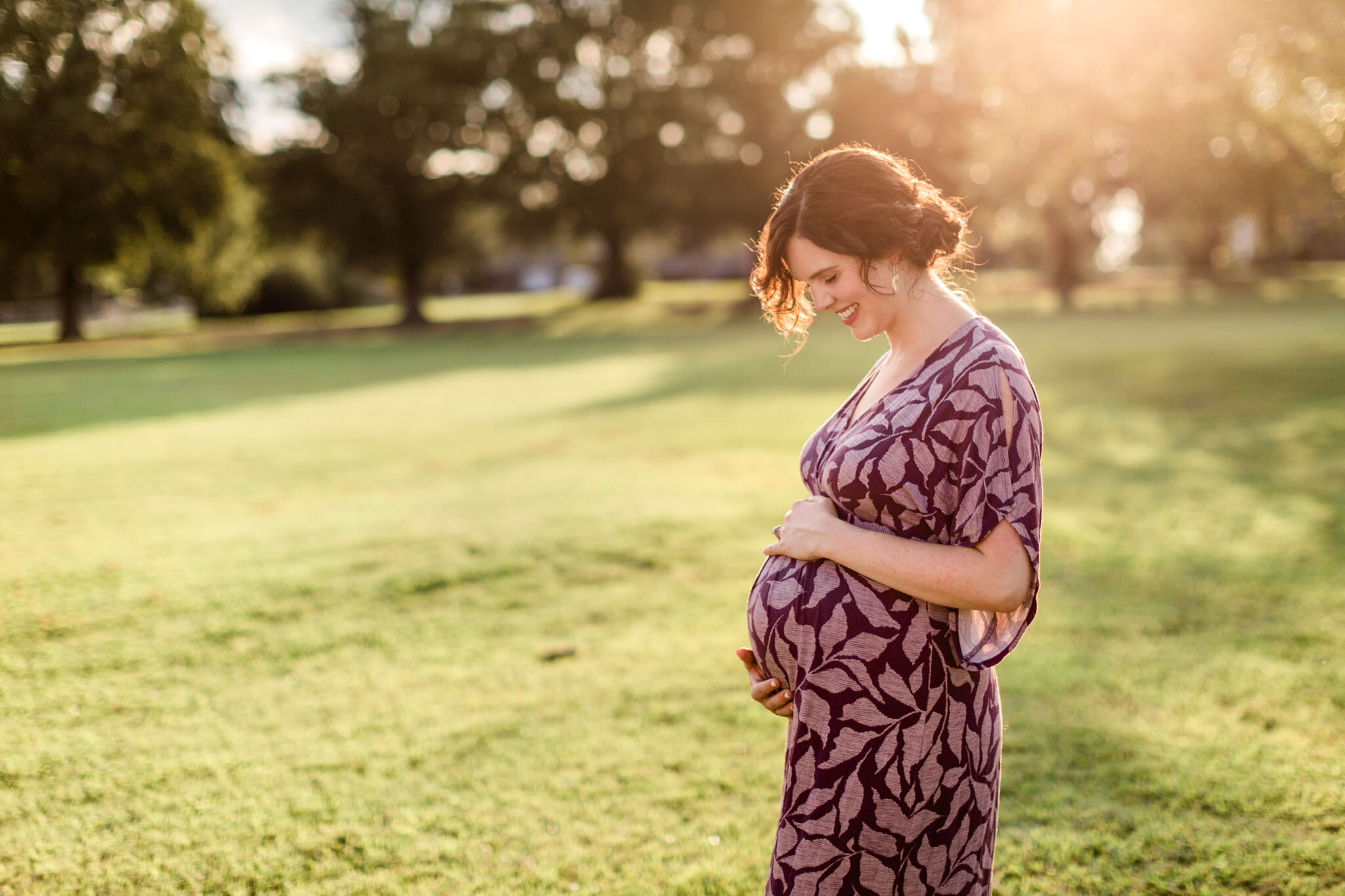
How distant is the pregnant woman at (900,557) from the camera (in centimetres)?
186

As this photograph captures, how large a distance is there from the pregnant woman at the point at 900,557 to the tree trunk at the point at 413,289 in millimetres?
40138

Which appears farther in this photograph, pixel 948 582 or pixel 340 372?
pixel 340 372

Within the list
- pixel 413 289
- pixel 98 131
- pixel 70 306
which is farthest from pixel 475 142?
pixel 70 306

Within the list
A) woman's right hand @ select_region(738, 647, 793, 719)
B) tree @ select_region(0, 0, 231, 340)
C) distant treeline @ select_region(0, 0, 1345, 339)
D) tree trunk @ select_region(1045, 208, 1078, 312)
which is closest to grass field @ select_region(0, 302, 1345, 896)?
woman's right hand @ select_region(738, 647, 793, 719)

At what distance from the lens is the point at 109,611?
18.7 feet

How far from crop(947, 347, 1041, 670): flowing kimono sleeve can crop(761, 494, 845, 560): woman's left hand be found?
0.28 m

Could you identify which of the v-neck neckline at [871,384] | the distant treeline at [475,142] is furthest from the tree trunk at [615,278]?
the v-neck neckline at [871,384]

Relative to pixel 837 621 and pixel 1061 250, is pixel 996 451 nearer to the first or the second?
pixel 837 621

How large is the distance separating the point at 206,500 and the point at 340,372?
13.8 meters

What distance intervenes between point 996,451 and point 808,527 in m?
0.44

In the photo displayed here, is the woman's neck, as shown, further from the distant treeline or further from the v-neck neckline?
the distant treeline

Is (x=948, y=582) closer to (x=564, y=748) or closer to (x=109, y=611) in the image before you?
(x=564, y=748)

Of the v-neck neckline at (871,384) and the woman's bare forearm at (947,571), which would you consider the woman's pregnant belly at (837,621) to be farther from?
the v-neck neckline at (871,384)

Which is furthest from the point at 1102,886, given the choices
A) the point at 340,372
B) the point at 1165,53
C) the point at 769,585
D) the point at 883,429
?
the point at 340,372
